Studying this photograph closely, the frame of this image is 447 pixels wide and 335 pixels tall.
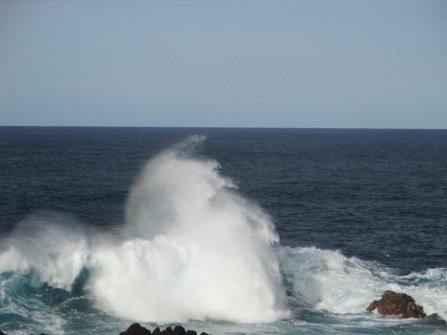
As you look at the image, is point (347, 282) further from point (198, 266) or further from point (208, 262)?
point (198, 266)

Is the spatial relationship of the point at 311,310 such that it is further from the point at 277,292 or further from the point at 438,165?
the point at 438,165

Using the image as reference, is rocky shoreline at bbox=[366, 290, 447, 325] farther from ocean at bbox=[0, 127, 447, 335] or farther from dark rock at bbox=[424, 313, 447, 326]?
ocean at bbox=[0, 127, 447, 335]

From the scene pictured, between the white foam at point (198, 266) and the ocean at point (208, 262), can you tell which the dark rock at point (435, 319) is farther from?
the white foam at point (198, 266)

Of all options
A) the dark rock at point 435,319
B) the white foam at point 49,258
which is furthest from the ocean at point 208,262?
the dark rock at point 435,319

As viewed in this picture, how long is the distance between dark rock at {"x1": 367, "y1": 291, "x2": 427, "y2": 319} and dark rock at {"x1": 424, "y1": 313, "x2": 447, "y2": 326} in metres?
0.28

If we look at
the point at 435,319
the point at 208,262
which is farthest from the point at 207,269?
the point at 435,319

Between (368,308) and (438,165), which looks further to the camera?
(438,165)

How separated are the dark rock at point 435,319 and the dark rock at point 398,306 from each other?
0.28 m

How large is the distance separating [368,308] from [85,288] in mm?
11155

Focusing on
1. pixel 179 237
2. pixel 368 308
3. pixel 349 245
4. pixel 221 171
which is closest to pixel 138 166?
pixel 221 171

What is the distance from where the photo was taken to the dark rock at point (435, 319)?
23594mm

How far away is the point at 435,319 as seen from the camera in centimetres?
2391

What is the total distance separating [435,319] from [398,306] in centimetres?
141

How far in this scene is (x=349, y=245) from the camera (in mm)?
38125
